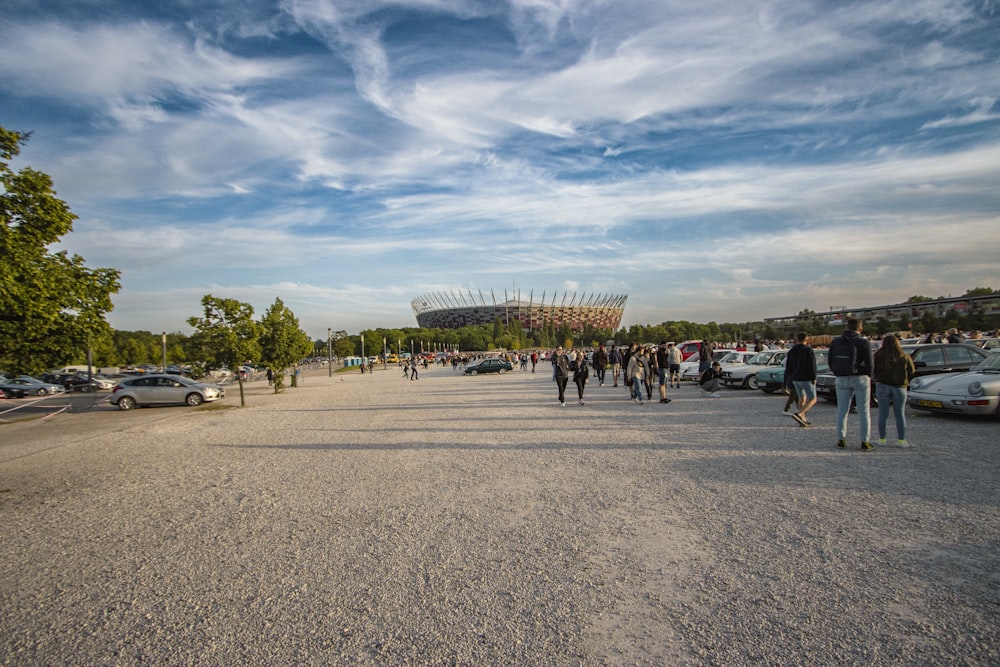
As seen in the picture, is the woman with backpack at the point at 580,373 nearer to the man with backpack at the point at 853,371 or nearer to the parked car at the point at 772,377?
the parked car at the point at 772,377

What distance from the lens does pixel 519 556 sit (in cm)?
445

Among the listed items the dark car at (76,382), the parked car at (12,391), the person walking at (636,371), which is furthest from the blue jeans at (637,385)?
the parked car at (12,391)

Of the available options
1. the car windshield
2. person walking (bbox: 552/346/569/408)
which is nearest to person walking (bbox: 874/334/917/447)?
the car windshield

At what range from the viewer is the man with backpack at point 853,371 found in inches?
308

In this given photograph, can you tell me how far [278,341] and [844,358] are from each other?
24.9 metres

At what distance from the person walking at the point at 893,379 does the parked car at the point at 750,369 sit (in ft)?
32.1

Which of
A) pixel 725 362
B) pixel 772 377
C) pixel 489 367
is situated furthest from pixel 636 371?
pixel 489 367

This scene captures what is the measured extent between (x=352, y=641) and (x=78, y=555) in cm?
337

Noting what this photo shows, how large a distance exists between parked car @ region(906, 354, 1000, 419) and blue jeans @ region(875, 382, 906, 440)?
2876 mm

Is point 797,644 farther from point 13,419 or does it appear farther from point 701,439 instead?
point 13,419

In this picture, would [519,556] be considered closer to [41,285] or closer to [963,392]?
[963,392]

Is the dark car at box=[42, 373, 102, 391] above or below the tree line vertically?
below

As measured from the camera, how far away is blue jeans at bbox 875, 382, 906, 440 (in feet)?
25.9

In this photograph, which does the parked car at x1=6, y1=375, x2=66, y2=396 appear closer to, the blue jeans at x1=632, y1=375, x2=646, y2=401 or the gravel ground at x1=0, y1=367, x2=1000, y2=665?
the gravel ground at x1=0, y1=367, x2=1000, y2=665
